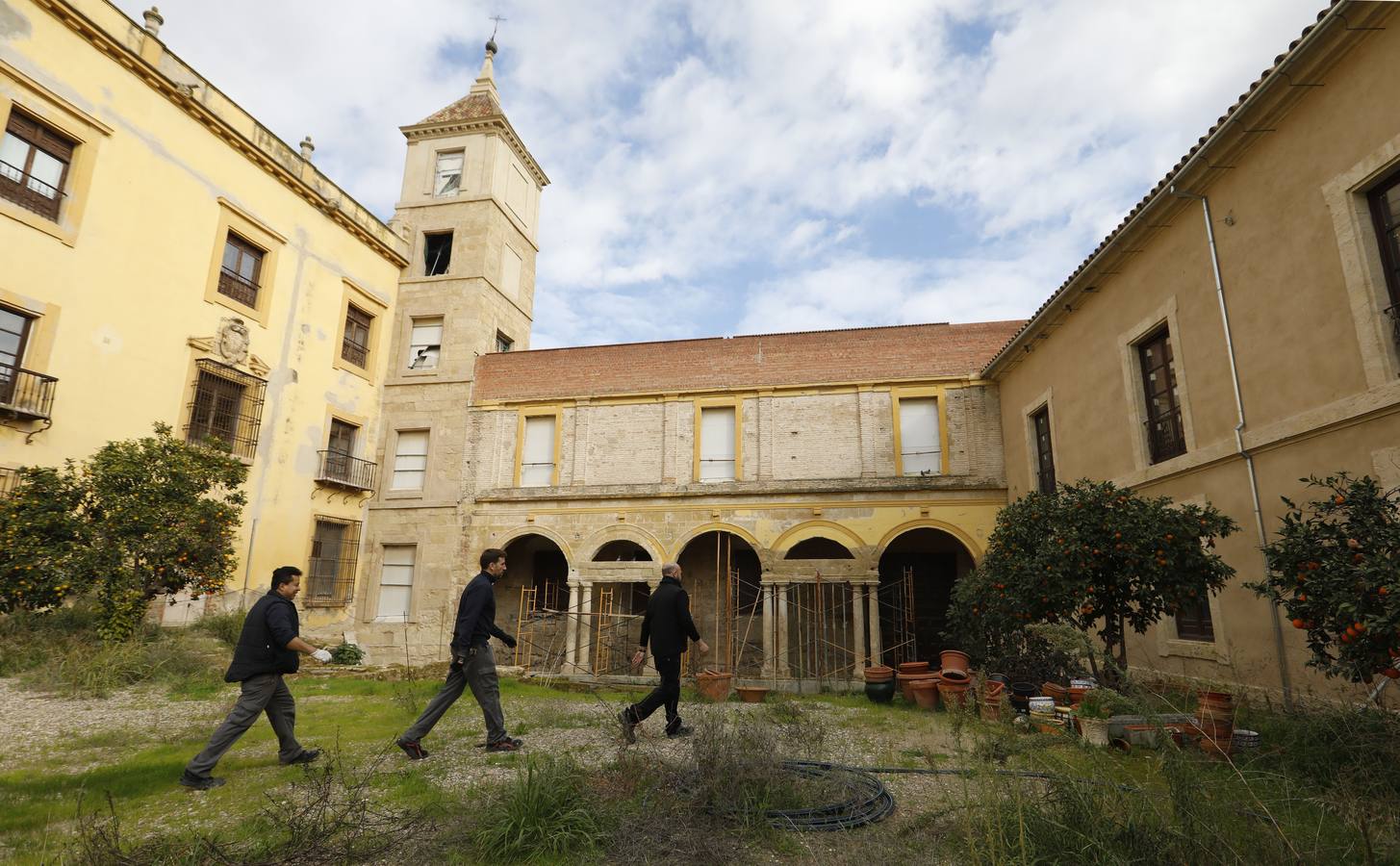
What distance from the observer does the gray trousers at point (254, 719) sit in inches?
210

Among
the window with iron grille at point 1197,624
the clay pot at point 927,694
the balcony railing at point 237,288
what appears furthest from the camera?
the balcony railing at point 237,288

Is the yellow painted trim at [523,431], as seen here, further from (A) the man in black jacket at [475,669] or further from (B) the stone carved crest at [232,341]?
(A) the man in black jacket at [475,669]

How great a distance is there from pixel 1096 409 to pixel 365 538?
1585 centimetres

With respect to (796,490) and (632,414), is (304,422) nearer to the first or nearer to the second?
(632,414)

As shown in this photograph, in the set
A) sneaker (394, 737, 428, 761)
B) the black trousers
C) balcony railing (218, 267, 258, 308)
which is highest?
balcony railing (218, 267, 258, 308)

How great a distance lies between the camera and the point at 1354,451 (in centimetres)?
700

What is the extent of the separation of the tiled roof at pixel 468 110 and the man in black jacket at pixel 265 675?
17.7 metres

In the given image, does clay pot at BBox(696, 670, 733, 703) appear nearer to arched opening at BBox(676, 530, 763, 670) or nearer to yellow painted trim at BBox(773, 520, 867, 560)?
yellow painted trim at BBox(773, 520, 867, 560)

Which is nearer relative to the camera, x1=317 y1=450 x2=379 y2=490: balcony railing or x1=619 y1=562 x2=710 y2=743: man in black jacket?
x1=619 y1=562 x2=710 y2=743: man in black jacket

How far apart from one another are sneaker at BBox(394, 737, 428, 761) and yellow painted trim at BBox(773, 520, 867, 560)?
10.5 meters

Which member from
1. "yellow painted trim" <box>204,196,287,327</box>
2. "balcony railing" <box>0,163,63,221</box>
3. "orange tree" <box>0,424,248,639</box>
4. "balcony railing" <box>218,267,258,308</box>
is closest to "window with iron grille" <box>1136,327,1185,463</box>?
"orange tree" <box>0,424,248,639</box>

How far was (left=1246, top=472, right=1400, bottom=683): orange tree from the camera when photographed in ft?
15.3

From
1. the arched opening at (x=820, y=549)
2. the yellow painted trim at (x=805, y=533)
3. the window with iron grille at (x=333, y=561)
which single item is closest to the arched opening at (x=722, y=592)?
the yellow painted trim at (x=805, y=533)

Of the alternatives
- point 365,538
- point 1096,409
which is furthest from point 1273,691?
point 365,538
